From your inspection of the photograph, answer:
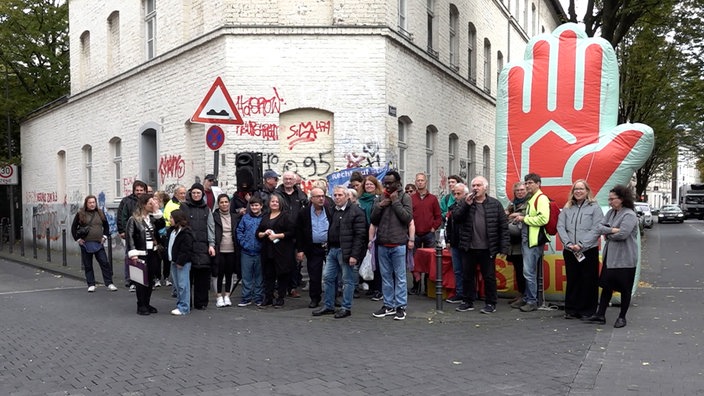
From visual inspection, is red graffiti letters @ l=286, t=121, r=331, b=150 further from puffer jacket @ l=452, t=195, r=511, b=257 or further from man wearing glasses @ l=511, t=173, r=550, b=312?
man wearing glasses @ l=511, t=173, r=550, b=312

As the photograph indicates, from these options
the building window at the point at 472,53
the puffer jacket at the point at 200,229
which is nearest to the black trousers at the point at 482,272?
the puffer jacket at the point at 200,229

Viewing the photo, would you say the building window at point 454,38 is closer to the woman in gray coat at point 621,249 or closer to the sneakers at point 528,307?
the sneakers at point 528,307

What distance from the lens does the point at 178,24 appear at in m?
14.2

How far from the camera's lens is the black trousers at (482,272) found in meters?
8.82

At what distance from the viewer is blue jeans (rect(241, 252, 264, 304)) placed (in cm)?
954

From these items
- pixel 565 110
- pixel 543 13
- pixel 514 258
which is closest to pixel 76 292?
pixel 514 258

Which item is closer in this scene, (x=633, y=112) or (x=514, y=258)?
(x=514, y=258)

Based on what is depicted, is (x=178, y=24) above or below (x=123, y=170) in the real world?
above

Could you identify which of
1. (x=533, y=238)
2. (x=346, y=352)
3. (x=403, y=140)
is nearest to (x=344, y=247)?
(x=346, y=352)

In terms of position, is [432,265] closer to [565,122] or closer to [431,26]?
[565,122]

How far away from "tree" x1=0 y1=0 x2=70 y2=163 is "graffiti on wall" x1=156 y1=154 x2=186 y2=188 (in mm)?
11837

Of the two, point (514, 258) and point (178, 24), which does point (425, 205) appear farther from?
point (178, 24)

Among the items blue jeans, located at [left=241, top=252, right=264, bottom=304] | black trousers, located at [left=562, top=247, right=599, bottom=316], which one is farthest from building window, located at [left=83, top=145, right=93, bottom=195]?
black trousers, located at [left=562, top=247, right=599, bottom=316]

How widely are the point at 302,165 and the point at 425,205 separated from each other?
→ 11.1ft
